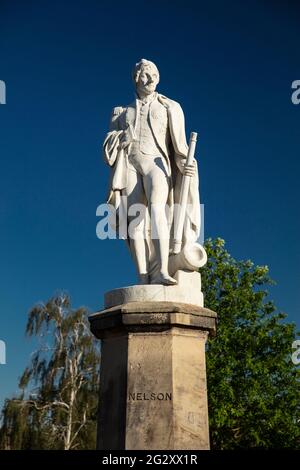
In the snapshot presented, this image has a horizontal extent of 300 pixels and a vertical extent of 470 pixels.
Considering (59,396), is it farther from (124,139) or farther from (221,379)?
(124,139)

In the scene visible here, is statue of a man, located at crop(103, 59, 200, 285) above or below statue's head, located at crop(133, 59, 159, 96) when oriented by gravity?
below

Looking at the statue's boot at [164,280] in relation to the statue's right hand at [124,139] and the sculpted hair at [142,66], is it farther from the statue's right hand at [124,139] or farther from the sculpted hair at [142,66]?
the sculpted hair at [142,66]

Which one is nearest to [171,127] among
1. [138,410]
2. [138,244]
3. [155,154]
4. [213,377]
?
[155,154]

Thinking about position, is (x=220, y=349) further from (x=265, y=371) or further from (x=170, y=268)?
(x=170, y=268)

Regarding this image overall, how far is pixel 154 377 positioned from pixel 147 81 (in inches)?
164

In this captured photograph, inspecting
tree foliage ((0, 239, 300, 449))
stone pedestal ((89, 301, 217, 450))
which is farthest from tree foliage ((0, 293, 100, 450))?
stone pedestal ((89, 301, 217, 450))

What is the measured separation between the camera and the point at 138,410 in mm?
6320

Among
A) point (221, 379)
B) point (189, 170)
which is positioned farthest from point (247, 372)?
point (189, 170)

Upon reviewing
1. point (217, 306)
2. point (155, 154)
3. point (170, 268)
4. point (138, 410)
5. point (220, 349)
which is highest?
point (217, 306)

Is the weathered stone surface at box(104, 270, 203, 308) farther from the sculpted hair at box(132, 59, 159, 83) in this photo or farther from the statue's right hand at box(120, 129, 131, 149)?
the sculpted hair at box(132, 59, 159, 83)

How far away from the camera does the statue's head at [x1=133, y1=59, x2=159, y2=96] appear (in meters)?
8.20

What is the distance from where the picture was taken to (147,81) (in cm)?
820
